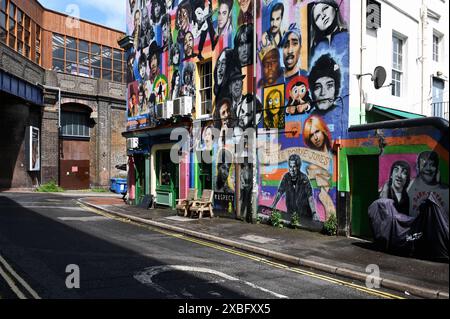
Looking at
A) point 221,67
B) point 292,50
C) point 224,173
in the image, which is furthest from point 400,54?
point 224,173

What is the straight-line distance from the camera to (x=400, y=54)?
12461 mm

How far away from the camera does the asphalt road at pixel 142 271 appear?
20.0ft

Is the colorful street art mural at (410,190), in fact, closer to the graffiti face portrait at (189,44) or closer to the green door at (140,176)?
the graffiti face portrait at (189,44)

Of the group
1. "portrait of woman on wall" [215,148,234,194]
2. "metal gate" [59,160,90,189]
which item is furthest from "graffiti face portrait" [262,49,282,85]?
"metal gate" [59,160,90,189]

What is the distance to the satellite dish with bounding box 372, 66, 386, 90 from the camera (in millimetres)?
10753

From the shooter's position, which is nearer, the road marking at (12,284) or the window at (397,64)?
the road marking at (12,284)

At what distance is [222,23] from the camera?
14969 mm

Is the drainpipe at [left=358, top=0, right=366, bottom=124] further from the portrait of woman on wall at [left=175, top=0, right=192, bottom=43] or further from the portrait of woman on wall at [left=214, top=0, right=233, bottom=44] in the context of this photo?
the portrait of woman on wall at [left=175, top=0, right=192, bottom=43]

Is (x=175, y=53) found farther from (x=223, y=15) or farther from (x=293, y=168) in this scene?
(x=293, y=168)

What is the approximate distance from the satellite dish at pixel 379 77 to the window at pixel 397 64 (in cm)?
146

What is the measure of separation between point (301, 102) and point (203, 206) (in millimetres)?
5550

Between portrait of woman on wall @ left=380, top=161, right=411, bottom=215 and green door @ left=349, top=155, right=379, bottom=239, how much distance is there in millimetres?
665

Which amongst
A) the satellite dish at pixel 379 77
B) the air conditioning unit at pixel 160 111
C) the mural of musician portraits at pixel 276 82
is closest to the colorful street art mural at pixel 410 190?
the mural of musician portraits at pixel 276 82
